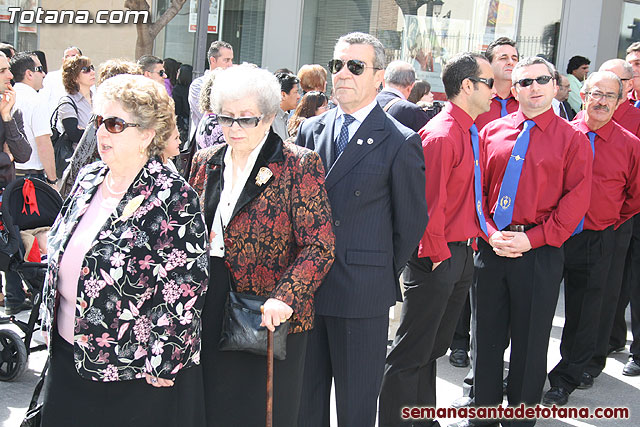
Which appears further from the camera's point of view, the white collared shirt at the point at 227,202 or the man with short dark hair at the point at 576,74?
the man with short dark hair at the point at 576,74

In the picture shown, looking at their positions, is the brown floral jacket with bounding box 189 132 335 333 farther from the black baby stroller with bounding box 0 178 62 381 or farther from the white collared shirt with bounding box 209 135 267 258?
the black baby stroller with bounding box 0 178 62 381

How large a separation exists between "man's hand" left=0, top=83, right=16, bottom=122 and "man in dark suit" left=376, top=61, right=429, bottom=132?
3154 mm

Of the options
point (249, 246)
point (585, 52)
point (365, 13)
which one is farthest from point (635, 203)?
point (365, 13)

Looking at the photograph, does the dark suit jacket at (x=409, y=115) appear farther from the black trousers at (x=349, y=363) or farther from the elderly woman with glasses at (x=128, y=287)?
the elderly woman with glasses at (x=128, y=287)

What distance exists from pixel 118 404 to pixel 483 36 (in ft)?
40.0

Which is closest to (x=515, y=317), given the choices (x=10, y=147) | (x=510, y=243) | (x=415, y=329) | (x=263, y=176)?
(x=510, y=243)

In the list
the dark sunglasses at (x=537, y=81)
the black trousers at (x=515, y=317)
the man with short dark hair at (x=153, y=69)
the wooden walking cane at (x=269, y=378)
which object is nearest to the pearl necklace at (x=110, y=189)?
the wooden walking cane at (x=269, y=378)

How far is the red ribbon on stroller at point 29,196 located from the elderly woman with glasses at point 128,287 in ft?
8.66

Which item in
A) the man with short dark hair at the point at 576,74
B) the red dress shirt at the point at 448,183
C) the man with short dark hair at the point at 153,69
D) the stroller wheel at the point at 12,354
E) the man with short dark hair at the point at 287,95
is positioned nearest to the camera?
the red dress shirt at the point at 448,183

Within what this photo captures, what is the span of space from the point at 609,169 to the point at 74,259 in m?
4.41

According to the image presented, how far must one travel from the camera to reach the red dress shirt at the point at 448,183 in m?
4.55

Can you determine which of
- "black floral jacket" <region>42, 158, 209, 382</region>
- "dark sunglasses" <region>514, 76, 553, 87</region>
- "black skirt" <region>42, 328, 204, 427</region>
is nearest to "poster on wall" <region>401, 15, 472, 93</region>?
"dark sunglasses" <region>514, 76, 553, 87</region>

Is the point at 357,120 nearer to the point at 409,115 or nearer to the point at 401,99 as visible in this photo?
the point at 409,115

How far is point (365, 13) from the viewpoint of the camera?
14.4m
